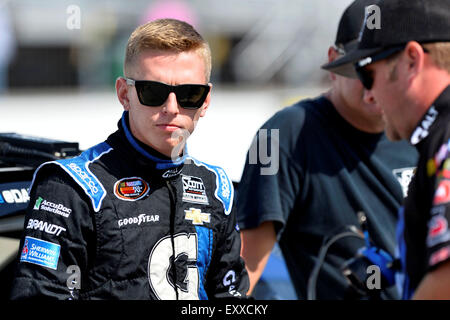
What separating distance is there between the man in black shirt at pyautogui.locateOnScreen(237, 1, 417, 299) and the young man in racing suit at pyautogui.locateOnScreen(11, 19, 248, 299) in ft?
1.51

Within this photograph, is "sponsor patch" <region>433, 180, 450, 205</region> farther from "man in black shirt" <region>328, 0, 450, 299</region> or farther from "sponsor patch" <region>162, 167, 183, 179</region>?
"sponsor patch" <region>162, 167, 183, 179</region>

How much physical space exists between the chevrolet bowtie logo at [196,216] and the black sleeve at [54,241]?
282mm

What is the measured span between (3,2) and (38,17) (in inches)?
25.4

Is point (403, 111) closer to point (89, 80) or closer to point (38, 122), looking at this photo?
point (38, 122)

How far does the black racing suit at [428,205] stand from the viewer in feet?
4.73

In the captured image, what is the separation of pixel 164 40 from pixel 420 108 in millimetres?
700

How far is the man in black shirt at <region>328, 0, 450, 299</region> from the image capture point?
1456 millimetres

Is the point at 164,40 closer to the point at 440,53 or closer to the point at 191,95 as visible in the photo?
the point at 191,95

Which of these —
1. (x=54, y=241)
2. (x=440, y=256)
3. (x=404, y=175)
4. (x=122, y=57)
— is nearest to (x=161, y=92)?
(x=54, y=241)

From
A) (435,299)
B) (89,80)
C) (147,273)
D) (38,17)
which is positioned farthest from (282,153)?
(38,17)

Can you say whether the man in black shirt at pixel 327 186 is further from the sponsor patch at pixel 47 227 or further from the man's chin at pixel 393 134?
the sponsor patch at pixel 47 227

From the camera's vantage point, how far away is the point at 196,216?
1.93 m

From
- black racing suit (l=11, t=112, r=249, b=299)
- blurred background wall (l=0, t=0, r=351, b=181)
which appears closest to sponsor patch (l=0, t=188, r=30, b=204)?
black racing suit (l=11, t=112, r=249, b=299)
